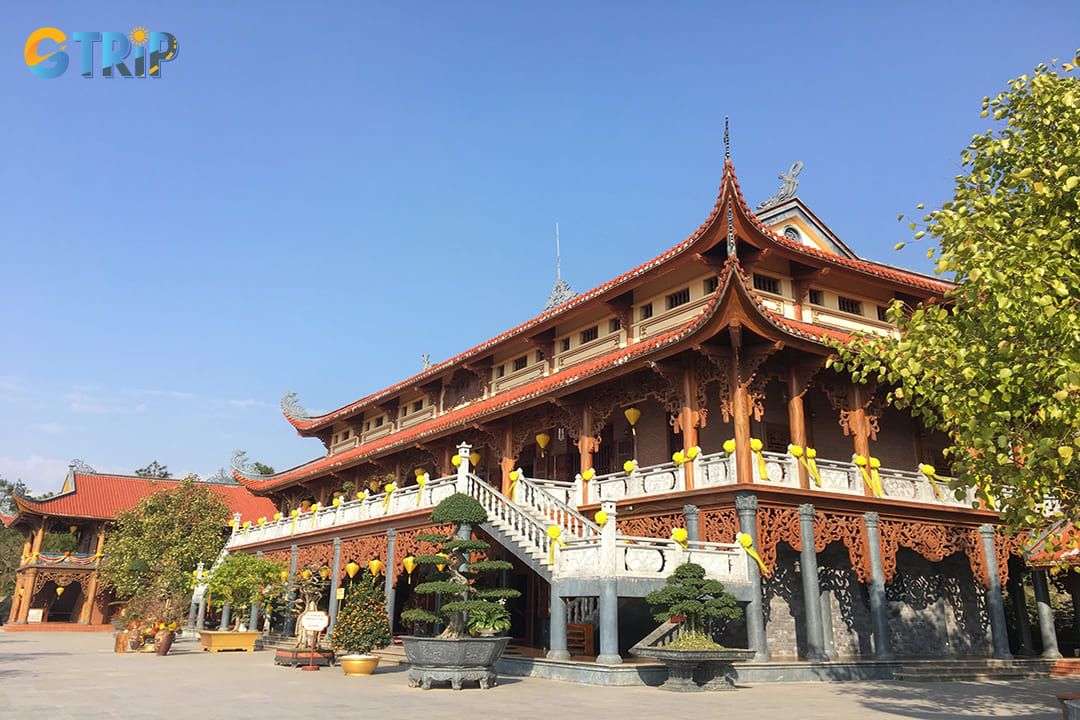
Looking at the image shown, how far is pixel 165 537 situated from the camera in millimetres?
34031

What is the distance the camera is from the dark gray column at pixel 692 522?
1388 centimetres

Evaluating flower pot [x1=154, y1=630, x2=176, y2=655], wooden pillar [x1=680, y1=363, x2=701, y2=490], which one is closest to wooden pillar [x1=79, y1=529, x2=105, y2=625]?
flower pot [x1=154, y1=630, x2=176, y2=655]

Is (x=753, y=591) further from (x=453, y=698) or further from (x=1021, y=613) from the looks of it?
(x=1021, y=613)

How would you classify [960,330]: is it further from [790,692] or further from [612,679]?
[612,679]

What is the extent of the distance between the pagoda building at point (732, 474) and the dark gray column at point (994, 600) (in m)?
0.04

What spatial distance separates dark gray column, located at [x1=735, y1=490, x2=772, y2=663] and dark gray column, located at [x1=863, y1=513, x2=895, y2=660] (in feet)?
7.75

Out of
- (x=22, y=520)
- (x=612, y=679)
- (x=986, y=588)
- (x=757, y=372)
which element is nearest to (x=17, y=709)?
(x=612, y=679)

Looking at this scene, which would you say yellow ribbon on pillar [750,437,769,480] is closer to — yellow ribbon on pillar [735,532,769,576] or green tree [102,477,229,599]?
yellow ribbon on pillar [735,532,769,576]

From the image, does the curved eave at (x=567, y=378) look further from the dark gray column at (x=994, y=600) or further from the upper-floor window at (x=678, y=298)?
the dark gray column at (x=994, y=600)

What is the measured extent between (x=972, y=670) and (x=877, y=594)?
6.78 feet

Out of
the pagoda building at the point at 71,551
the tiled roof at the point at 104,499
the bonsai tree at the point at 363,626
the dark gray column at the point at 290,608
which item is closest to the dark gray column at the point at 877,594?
the bonsai tree at the point at 363,626

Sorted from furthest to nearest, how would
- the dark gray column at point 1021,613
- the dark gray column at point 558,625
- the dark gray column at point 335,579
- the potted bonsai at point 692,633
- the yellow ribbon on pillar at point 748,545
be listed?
the dark gray column at point 335,579, the dark gray column at point 1021,613, the yellow ribbon on pillar at point 748,545, the dark gray column at point 558,625, the potted bonsai at point 692,633

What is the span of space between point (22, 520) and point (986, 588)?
46212 millimetres

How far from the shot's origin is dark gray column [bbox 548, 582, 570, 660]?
42.2ft
